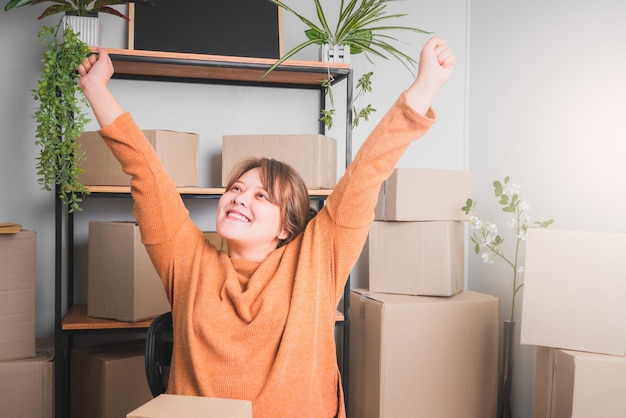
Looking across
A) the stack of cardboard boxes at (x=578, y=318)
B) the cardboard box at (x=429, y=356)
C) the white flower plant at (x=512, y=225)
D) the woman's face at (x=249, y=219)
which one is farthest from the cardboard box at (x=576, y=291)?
the woman's face at (x=249, y=219)

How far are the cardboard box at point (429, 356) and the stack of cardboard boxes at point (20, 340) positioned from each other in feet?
3.91

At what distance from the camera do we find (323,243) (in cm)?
155

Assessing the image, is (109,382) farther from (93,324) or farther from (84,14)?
(84,14)

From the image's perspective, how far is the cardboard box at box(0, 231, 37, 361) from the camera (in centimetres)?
219

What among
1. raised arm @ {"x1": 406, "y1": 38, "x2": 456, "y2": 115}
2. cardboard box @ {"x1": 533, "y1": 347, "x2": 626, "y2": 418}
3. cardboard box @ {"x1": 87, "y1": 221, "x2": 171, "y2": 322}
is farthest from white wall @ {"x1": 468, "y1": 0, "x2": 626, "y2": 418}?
cardboard box @ {"x1": 87, "y1": 221, "x2": 171, "y2": 322}

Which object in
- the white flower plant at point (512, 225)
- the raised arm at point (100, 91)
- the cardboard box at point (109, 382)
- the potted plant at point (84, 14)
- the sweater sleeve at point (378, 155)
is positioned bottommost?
the cardboard box at point (109, 382)

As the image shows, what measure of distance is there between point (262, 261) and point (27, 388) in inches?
47.4

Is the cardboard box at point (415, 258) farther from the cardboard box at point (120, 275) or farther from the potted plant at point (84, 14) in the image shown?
the potted plant at point (84, 14)

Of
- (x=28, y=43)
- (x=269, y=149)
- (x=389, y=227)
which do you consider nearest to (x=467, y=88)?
(x=389, y=227)

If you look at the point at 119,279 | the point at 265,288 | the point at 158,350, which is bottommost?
the point at 158,350

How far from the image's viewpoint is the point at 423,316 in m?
2.40

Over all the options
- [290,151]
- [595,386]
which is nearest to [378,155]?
[595,386]

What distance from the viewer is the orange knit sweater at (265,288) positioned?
1.42m

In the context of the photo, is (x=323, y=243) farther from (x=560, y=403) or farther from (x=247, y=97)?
(x=247, y=97)
